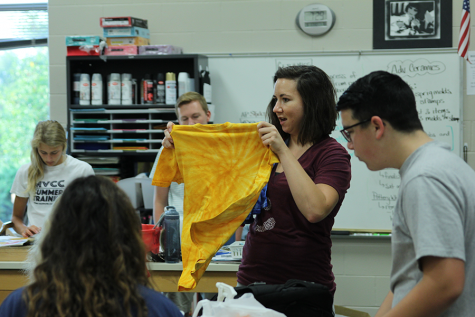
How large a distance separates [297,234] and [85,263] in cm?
78

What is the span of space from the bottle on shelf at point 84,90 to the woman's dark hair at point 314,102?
96.4 inches

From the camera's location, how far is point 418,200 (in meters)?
0.95

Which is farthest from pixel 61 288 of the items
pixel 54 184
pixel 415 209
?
pixel 54 184

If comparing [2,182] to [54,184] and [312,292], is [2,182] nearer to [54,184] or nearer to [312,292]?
[54,184]

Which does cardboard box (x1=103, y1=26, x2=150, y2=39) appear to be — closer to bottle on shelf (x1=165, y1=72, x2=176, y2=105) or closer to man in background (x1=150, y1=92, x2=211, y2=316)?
bottle on shelf (x1=165, y1=72, x2=176, y2=105)

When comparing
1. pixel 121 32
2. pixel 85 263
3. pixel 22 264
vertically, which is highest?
pixel 121 32

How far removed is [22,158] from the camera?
4.55 metres

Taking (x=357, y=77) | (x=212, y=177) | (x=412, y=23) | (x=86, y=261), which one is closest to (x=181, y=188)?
(x=212, y=177)

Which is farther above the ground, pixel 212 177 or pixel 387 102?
pixel 387 102

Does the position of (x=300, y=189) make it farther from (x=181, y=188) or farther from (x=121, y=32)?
(x=121, y=32)

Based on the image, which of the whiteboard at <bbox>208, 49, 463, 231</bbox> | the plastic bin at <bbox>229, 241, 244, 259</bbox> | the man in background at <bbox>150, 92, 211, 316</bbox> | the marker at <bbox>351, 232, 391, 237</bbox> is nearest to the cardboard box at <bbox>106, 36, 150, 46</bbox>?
the whiteboard at <bbox>208, 49, 463, 231</bbox>

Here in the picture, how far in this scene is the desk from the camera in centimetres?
234

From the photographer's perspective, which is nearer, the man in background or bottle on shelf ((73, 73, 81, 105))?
the man in background

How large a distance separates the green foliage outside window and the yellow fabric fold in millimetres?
3049
